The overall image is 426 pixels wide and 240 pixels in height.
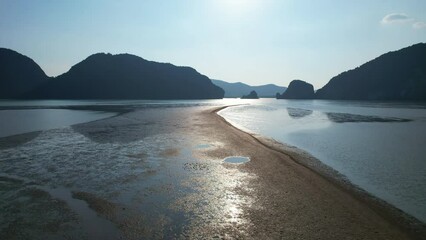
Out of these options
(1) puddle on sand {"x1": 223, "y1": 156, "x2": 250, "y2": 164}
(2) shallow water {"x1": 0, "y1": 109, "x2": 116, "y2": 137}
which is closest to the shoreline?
(1) puddle on sand {"x1": 223, "y1": 156, "x2": 250, "y2": 164}

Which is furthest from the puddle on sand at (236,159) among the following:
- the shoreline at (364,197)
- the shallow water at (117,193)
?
the shoreline at (364,197)

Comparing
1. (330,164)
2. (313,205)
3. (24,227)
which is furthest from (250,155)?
(24,227)

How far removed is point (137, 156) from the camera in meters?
19.2

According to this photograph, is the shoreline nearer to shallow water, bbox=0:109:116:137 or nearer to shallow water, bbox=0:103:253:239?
shallow water, bbox=0:103:253:239

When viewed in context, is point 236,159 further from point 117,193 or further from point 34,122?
point 34,122

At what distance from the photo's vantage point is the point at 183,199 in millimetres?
11266

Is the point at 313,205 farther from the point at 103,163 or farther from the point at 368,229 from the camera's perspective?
the point at 103,163

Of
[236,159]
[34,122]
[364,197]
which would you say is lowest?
[34,122]

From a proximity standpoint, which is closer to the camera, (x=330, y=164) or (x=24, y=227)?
(x=24, y=227)

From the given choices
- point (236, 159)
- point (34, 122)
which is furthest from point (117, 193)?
point (34, 122)

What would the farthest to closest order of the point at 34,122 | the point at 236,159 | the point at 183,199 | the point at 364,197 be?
1. the point at 34,122
2. the point at 236,159
3. the point at 364,197
4. the point at 183,199

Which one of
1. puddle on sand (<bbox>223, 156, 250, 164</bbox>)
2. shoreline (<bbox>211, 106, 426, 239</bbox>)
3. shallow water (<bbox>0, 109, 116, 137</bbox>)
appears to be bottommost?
shallow water (<bbox>0, 109, 116, 137</bbox>)

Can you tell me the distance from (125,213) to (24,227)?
124 inches

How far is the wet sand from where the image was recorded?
855 cm
